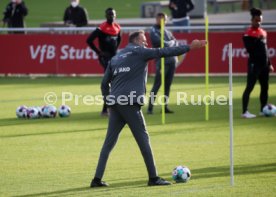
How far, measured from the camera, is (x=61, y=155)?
1688cm

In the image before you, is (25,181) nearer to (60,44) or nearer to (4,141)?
(4,141)

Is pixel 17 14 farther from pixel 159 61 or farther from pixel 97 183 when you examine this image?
pixel 97 183

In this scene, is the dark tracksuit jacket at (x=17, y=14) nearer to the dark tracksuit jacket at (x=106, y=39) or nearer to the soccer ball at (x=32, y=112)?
the soccer ball at (x=32, y=112)

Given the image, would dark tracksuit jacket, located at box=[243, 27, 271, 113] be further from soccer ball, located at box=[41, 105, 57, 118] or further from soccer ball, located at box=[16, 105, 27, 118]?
soccer ball, located at box=[16, 105, 27, 118]

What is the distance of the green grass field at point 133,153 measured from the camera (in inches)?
537

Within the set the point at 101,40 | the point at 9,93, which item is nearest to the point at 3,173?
the point at 101,40

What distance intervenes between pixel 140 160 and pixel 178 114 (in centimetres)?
690

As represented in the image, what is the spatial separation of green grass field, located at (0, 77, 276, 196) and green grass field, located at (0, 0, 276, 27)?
27.5 metres

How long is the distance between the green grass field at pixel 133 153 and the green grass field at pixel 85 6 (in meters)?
27.5

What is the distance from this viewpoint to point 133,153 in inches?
671

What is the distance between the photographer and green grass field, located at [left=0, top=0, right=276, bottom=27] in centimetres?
5334
